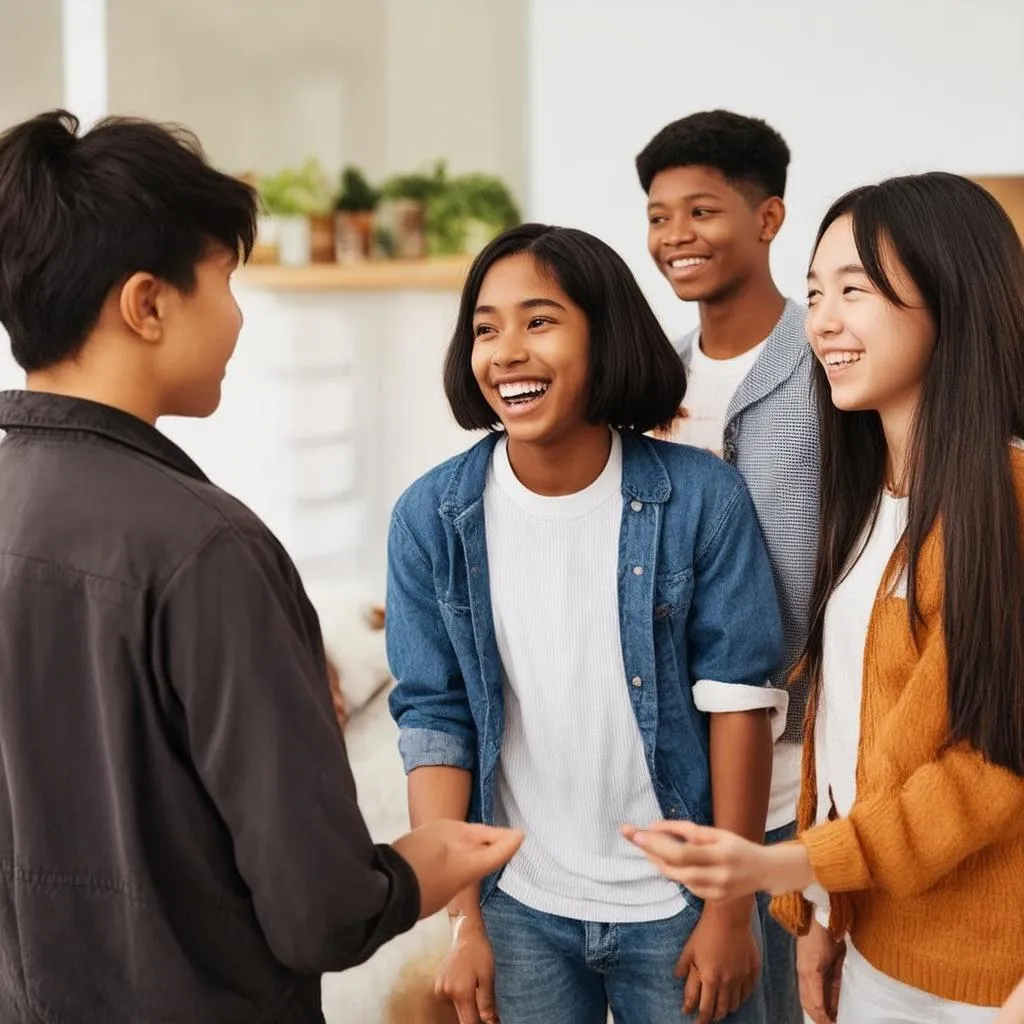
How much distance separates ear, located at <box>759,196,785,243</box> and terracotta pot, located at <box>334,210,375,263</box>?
2.25 metres

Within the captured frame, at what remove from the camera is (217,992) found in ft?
3.24

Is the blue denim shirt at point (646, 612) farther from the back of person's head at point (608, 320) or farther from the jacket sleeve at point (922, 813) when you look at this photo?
the jacket sleeve at point (922, 813)

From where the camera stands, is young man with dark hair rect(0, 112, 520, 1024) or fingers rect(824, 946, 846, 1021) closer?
young man with dark hair rect(0, 112, 520, 1024)

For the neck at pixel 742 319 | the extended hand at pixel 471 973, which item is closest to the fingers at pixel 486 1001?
the extended hand at pixel 471 973

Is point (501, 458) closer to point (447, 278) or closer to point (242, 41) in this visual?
point (447, 278)

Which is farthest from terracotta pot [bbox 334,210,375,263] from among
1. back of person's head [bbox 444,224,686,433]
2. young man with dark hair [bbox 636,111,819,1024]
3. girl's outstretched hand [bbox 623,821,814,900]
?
girl's outstretched hand [bbox 623,821,814,900]

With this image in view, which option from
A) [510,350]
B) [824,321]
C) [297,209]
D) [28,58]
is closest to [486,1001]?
[510,350]

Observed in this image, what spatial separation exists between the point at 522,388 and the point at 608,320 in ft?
0.41

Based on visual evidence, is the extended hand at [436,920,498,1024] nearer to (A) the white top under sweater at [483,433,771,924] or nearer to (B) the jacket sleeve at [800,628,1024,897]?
(A) the white top under sweater at [483,433,771,924]

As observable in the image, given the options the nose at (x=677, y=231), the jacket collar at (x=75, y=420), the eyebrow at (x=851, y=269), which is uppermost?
the nose at (x=677, y=231)

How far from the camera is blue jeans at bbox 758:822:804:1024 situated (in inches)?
64.4

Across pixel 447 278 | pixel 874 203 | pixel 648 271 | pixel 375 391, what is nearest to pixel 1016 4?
pixel 648 271

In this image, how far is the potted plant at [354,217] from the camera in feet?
13.4

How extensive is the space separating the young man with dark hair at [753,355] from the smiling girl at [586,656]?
0.16m
